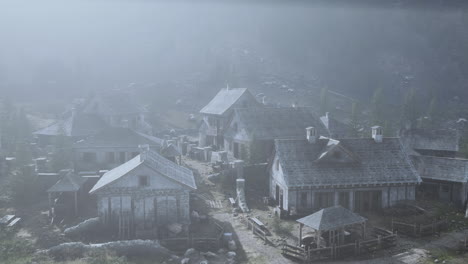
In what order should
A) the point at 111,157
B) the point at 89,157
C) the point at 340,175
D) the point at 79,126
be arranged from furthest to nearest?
the point at 79,126 < the point at 111,157 < the point at 89,157 < the point at 340,175

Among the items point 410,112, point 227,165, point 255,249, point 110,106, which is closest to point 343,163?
point 255,249

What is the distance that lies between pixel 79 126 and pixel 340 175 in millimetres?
32532

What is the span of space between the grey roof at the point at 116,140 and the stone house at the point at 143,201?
50.2 ft

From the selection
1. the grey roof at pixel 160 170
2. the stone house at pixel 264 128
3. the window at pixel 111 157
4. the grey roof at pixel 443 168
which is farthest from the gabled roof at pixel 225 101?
the grey roof at pixel 443 168

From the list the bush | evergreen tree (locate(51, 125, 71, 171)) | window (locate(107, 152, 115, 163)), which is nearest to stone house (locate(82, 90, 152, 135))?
evergreen tree (locate(51, 125, 71, 171))

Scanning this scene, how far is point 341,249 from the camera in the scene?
24.3 metres

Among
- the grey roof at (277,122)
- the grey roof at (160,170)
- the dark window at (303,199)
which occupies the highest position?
the grey roof at (277,122)

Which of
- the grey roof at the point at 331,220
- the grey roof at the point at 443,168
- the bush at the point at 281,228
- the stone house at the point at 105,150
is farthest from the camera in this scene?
the stone house at the point at 105,150

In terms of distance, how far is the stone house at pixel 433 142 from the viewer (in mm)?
45781

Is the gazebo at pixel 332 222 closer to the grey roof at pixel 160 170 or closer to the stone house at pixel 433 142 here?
the grey roof at pixel 160 170

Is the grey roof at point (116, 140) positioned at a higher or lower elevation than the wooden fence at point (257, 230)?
higher

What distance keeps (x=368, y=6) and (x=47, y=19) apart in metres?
111

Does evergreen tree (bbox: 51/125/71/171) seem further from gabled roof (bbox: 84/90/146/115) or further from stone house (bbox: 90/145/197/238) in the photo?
stone house (bbox: 90/145/197/238)

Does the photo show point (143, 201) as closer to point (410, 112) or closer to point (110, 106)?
point (110, 106)
